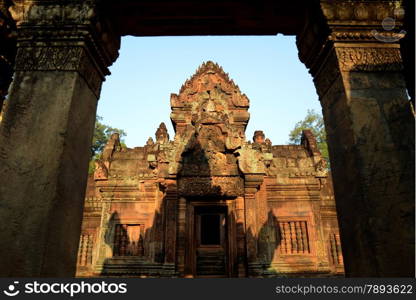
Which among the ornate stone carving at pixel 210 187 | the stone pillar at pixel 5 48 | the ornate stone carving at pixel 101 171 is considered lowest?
the stone pillar at pixel 5 48

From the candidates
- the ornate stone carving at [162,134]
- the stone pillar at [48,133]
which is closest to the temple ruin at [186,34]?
the stone pillar at [48,133]

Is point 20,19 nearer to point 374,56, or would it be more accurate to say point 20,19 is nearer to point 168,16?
point 168,16

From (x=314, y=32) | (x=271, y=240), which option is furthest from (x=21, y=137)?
(x=271, y=240)

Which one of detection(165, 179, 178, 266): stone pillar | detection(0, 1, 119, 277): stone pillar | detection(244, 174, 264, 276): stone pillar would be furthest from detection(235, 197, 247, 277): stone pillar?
detection(0, 1, 119, 277): stone pillar

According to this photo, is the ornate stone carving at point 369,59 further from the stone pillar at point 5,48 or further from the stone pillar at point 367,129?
the stone pillar at point 5,48

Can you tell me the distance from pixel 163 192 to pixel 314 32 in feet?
28.8

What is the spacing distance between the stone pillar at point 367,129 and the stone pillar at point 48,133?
8.43ft

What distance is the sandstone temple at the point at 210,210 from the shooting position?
33.3 ft

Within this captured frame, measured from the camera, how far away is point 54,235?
251cm

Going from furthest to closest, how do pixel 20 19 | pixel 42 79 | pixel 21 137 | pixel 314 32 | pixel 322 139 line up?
pixel 322 139 < pixel 314 32 < pixel 20 19 < pixel 42 79 < pixel 21 137

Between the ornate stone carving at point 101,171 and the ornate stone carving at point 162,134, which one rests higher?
the ornate stone carving at point 162,134

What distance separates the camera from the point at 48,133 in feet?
9.05

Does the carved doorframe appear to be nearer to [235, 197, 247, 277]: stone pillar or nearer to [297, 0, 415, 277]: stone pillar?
[235, 197, 247, 277]: stone pillar

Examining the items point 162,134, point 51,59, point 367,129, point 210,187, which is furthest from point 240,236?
point 51,59
